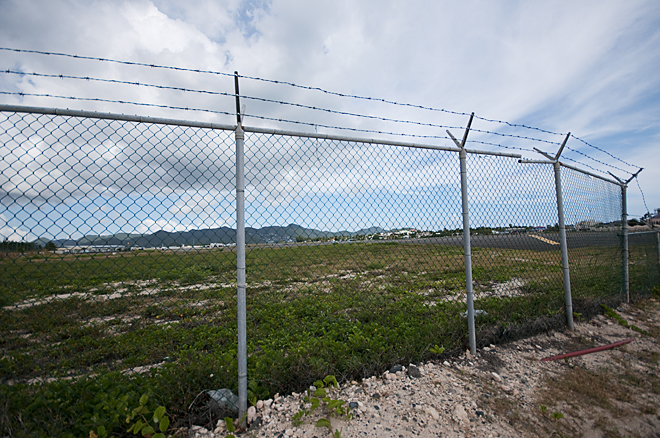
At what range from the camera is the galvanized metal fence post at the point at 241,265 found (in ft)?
7.13

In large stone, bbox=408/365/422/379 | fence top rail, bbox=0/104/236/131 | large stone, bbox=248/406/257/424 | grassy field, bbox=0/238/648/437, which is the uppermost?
fence top rail, bbox=0/104/236/131

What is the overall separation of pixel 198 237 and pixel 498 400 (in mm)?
3018

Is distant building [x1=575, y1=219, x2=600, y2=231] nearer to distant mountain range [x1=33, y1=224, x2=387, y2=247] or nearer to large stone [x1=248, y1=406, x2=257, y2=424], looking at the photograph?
distant mountain range [x1=33, y1=224, x2=387, y2=247]

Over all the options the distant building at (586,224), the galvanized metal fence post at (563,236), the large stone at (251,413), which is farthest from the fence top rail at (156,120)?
the distant building at (586,224)

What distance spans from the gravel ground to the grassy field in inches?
8.4

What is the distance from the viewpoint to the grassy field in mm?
2143

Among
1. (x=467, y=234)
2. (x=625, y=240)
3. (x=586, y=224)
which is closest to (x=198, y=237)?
(x=467, y=234)

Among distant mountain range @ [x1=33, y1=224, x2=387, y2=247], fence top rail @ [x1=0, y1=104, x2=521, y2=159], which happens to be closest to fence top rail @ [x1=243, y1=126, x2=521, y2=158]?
fence top rail @ [x1=0, y1=104, x2=521, y2=159]

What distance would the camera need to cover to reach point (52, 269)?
2.23 metres

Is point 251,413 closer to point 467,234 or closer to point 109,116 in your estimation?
point 109,116

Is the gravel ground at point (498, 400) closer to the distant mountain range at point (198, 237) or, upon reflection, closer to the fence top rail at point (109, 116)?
the distant mountain range at point (198, 237)

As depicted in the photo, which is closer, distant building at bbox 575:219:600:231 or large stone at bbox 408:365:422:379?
large stone at bbox 408:365:422:379

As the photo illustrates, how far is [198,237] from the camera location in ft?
7.45

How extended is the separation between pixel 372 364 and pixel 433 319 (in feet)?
4.95
